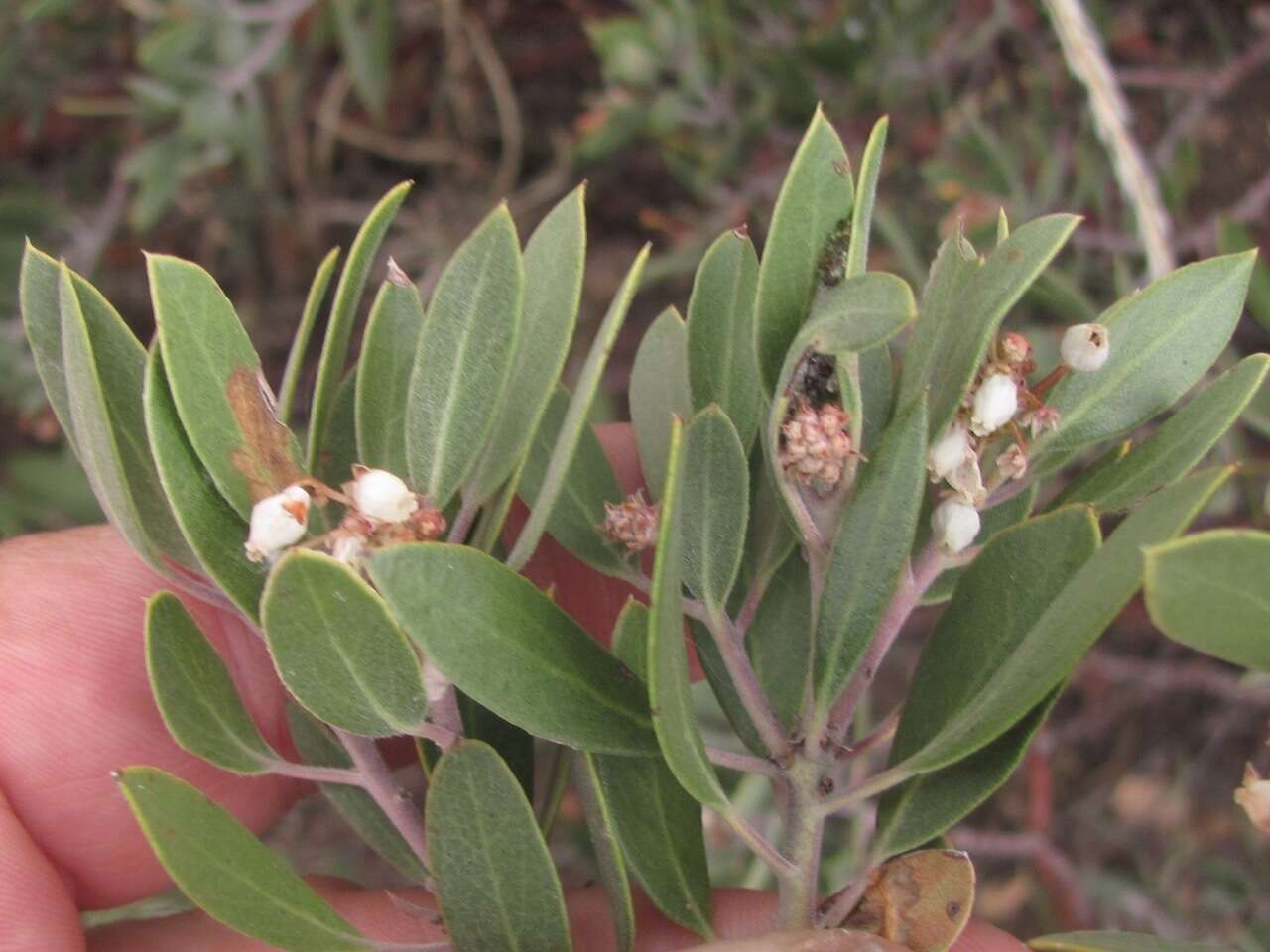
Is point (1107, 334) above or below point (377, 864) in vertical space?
above

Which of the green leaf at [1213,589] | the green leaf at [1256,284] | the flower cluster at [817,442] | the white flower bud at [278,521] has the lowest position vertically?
the white flower bud at [278,521]

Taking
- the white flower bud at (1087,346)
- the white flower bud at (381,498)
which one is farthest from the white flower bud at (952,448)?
the white flower bud at (381,498)

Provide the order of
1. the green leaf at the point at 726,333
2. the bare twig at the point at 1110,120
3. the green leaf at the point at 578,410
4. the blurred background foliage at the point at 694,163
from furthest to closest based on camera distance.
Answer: the blurred background foliage at the point at 694,163 < the bare twig at the point at 1110,120 < the green leaf at the point at 726,333 < the green leaf at the point at 578,410

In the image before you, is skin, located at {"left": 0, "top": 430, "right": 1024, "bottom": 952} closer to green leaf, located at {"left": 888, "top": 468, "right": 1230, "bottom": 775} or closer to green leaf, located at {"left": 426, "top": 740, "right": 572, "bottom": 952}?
green leaf, located at {"left": 426, "top": 740, "right": 572, "bottom": 952}

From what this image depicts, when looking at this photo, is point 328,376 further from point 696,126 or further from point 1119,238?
point 1119,238

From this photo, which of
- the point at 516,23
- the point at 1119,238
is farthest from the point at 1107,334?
the point at 516,23

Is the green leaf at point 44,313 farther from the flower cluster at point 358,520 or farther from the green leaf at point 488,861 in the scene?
the green leaf at point 488,861
